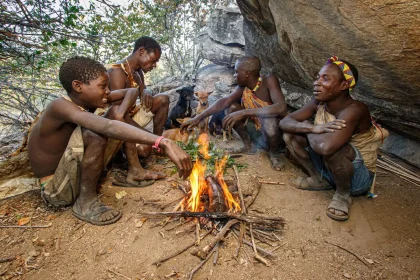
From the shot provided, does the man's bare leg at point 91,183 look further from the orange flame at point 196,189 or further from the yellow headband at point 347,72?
the yellow headband at point 347,72

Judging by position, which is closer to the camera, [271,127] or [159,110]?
[271,127]

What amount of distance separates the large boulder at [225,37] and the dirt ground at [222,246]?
23.0 ft

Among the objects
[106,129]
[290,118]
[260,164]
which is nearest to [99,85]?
[106,129]

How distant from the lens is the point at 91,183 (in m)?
2.84

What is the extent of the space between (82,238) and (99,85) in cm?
169

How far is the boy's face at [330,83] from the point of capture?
9.78ft

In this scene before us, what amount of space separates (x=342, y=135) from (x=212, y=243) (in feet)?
6.38

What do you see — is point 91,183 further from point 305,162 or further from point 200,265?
point 305,162

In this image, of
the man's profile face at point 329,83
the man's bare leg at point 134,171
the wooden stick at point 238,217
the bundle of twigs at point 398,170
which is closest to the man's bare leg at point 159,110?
the man's bare leg at point 134,171

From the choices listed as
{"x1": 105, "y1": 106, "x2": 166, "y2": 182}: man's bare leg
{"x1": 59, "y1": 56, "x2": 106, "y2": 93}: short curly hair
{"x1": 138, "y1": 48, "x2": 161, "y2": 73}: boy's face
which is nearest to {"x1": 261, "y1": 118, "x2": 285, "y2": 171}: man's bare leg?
{"x1": 105, "y1": 106, "x2": 166, "y2": 182}: man's bare leg

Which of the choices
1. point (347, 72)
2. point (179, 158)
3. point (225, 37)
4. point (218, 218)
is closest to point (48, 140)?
point (179, 158)

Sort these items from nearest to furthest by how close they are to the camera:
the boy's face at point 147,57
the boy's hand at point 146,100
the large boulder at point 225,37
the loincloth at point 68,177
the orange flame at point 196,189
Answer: the loincloth at point 68,177, the orange flame at point 196,189, the boy's face at point 147,57, the boy's hand at point 146,100, the large boulder at point 225,37

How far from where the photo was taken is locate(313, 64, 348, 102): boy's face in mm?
2982

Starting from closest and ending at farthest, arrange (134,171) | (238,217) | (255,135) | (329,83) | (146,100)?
1. (238,217)
2. (329,83)
3. (134,171)
4. (146,100)
5. (255,135)
